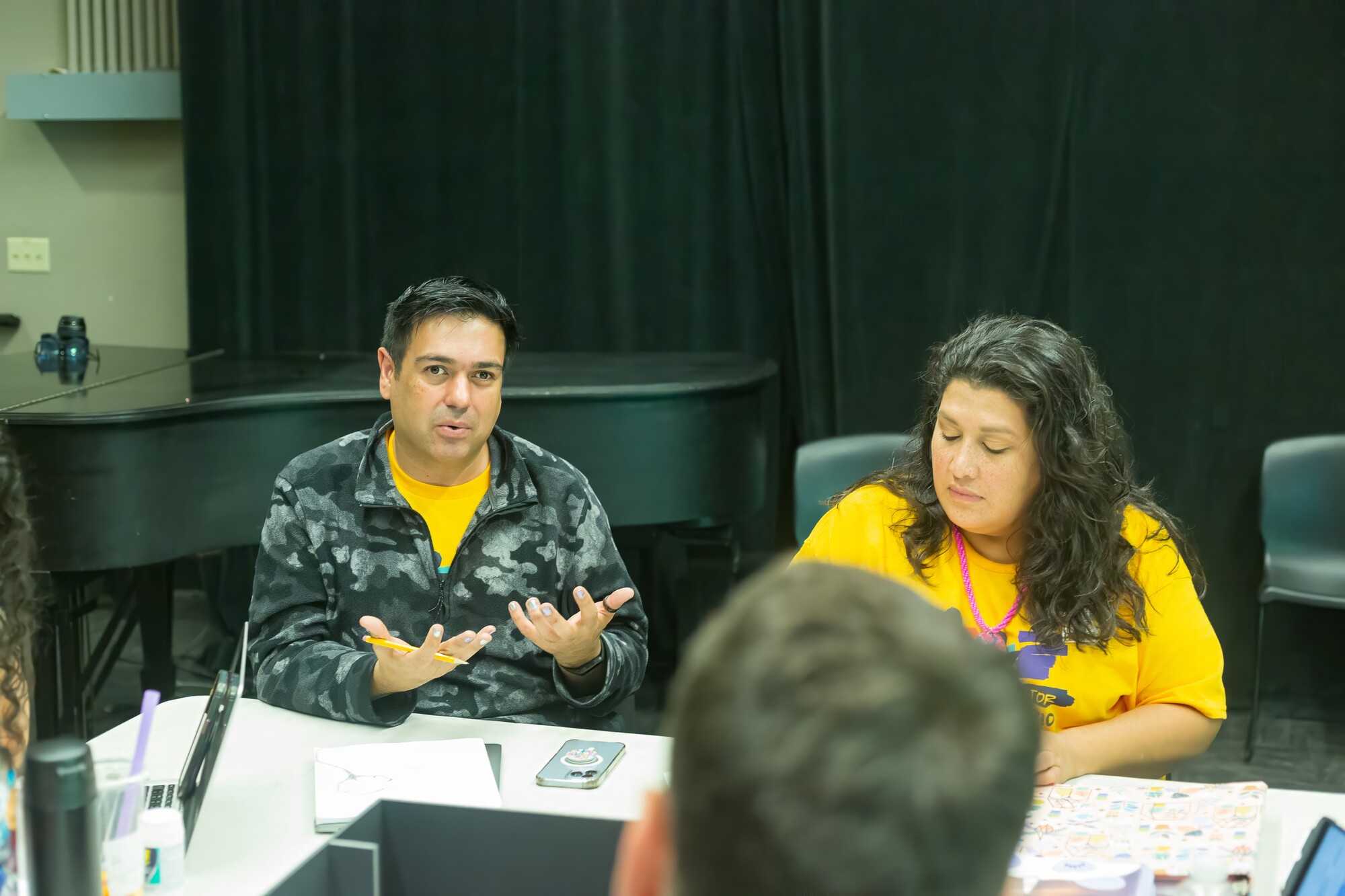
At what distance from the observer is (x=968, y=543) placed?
196cm

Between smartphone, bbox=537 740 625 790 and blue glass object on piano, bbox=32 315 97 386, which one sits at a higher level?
blue glass object on piano, bbox=32 315 97 386

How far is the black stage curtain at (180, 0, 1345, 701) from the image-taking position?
3693mm

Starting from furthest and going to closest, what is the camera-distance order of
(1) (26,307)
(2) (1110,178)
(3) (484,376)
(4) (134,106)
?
1. (1) (26,307)
2. (4) (134,106)
3. (2) (1110,178)
4. (3) (484,376)

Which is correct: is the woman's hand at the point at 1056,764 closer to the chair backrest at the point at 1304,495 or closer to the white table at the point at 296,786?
the white table at the point at 296,786

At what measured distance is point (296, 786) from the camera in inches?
61.2

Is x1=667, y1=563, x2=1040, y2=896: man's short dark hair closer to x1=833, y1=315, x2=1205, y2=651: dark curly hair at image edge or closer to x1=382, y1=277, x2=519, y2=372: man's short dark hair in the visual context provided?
x1=833, y1=315, x2=1205, y2=651: dark curly hair at image edge

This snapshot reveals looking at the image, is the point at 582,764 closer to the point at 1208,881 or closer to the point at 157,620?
the point at 1208,881

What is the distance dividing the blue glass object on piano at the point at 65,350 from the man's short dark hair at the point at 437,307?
5.42 ft

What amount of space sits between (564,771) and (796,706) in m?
1.11

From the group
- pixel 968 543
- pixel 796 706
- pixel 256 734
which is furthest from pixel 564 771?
pixel 796 706

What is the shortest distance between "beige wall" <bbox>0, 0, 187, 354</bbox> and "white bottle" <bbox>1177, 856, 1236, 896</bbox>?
4.32m

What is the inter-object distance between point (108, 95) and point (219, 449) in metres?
2.35

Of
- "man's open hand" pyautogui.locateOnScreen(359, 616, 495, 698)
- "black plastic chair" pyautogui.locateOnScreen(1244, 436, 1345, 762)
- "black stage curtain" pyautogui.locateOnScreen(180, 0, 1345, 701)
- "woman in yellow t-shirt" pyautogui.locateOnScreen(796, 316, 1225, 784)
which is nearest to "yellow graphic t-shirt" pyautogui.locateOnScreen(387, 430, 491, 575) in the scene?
"man's open hand" pyautogui.locateOnScreen(359, 616, 495, 698)

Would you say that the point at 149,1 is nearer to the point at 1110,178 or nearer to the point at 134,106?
the point at 134,106
